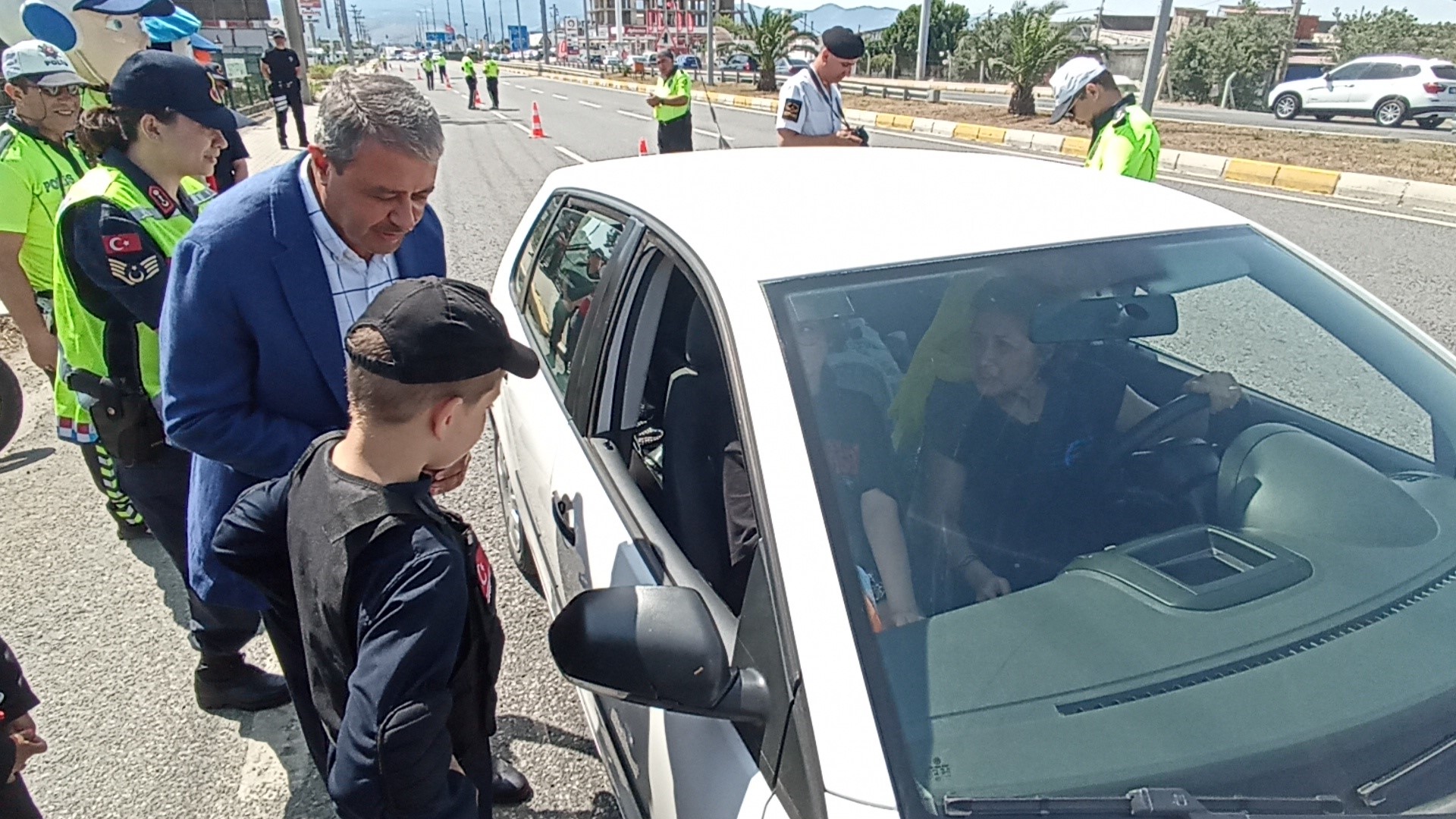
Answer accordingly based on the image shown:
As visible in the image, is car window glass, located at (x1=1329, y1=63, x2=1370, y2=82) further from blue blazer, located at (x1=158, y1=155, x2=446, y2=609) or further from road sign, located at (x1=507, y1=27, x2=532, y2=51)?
road sign, located at (x1=507, y1=27, x2=532, y2=51)

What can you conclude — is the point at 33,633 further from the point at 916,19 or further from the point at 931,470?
the point at 916,19

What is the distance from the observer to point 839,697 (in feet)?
3.55

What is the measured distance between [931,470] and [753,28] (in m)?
30.8

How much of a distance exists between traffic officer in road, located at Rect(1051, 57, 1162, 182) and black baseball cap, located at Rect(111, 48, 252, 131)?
364 cm

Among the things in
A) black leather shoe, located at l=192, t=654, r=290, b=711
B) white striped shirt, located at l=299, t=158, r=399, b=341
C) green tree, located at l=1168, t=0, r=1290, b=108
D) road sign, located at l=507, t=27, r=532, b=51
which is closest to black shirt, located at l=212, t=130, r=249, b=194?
black leather shoe, located at l=192, t=654, r=290, b=711

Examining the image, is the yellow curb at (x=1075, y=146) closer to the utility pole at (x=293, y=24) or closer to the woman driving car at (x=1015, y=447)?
the woman driving car at (x=1015, y=447)

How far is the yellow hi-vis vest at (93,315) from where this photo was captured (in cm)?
219

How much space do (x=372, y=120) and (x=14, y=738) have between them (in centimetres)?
129

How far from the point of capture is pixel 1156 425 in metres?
1.72

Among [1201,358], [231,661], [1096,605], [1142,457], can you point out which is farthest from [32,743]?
[1201,358]

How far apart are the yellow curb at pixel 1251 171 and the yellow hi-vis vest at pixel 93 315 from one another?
39.9ft

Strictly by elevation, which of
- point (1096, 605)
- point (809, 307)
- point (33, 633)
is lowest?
point (33, 633)

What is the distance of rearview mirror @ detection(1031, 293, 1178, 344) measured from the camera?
163 cm

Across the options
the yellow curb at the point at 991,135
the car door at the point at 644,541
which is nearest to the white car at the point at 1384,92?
the yellow curb at the point at 991,135
